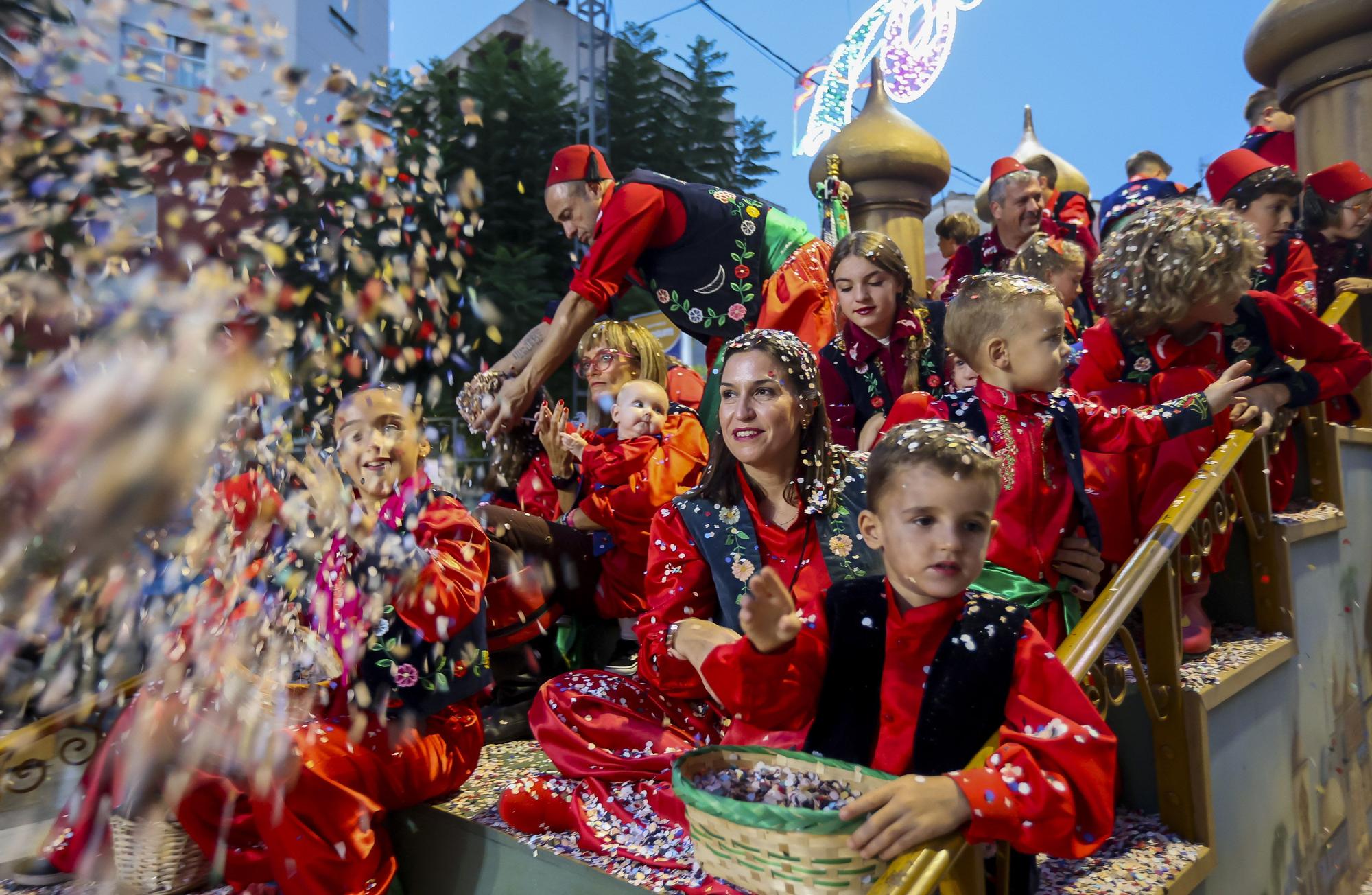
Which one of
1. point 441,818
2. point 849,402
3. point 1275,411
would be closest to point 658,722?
point 441,818

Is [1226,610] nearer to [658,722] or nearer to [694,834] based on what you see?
[658,722]

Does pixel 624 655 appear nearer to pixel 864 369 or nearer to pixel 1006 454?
pixel 864 369

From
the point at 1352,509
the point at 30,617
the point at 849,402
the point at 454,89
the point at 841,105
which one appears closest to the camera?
the point at 30,617

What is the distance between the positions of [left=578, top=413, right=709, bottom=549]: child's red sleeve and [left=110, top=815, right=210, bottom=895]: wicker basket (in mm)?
1666

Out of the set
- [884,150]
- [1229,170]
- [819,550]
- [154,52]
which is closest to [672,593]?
[819,550]

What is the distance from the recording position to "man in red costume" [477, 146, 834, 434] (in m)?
3.66

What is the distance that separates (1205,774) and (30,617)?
308 centimetres

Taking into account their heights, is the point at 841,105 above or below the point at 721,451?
above

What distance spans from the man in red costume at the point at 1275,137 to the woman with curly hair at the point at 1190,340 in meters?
3.36

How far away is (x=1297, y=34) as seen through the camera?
6238 mm

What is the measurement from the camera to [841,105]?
1100 centimetres

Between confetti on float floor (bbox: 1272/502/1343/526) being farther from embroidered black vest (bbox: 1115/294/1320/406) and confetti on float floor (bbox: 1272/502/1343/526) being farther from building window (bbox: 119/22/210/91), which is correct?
building window (bbox: 119/22/210/91)

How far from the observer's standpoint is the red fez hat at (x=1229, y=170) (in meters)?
4.56

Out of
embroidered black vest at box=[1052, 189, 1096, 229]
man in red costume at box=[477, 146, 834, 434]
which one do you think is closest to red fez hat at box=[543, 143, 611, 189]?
man in red costume at box=[477, 146, 834, 434]
